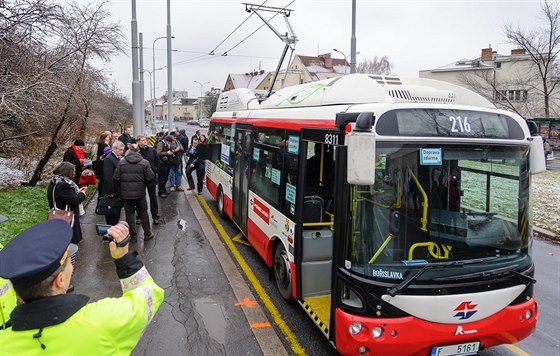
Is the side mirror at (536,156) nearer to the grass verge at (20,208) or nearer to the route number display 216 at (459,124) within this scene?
the route number display 216 at (459,124)

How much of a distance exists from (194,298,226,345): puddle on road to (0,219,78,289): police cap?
9.43 feet

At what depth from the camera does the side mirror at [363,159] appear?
310cm

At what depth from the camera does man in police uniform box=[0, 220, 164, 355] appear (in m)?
1.73

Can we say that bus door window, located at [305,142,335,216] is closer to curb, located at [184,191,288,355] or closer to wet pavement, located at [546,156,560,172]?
curb, located at [184,191,288,355]

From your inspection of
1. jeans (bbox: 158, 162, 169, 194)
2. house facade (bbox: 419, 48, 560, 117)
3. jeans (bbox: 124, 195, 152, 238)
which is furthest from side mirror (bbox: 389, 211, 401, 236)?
house facade (bbox: 419, 48, 560, 117)

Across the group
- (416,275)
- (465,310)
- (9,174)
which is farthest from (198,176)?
Result: (465,310)

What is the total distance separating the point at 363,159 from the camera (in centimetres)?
311

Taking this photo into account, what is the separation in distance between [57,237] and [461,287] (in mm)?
2988

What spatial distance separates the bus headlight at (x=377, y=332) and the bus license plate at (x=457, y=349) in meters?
0.50

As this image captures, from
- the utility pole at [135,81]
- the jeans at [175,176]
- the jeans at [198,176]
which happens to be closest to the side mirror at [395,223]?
the jeans at [198,176]

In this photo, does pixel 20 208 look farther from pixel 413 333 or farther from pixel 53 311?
pixel 413 333

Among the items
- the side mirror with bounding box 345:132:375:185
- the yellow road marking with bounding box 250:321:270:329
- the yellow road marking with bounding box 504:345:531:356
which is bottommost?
the yellow road marking with bounding box 504:345:531:356

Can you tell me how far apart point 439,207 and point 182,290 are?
3578mm

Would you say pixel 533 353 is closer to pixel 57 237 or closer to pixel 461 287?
pixel 461 287
